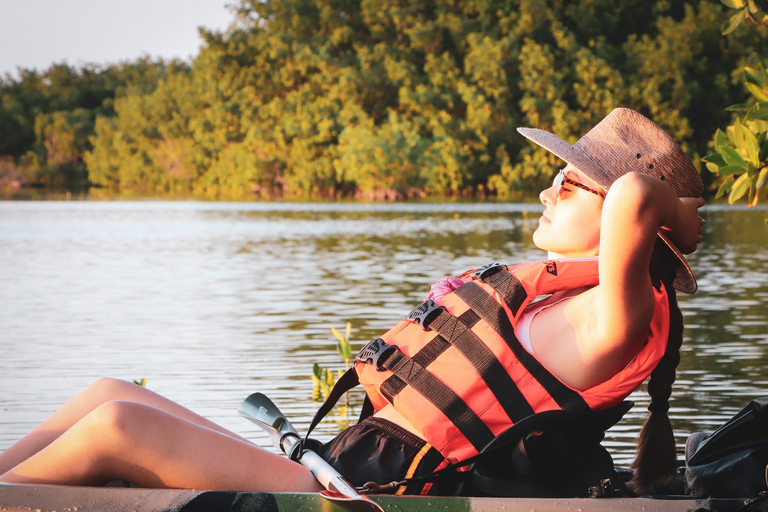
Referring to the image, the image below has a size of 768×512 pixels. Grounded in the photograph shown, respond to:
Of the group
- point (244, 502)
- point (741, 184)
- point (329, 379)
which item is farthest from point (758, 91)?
point (329, 379)

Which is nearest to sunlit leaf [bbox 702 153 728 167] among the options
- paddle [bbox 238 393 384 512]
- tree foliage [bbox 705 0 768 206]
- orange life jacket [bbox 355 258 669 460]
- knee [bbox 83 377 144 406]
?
tree foliage [bbox 705 0 768 206]

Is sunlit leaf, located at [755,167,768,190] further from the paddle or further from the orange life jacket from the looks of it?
the paddle

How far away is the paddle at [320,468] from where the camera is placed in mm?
2277

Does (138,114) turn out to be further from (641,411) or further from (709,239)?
(641,411)

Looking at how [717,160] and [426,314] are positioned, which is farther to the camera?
[717,160]

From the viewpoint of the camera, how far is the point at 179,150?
68625mm

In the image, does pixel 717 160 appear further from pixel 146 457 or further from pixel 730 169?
pixel 146 457

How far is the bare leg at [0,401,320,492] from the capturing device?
7.58 ft

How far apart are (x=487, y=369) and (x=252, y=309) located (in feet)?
28.2

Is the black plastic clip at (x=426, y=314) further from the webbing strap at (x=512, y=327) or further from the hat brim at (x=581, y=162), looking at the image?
the hat brim at (x=581, y=162)

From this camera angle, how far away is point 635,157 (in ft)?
8.25

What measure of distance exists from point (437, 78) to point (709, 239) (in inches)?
1139

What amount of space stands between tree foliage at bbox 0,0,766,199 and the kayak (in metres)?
41.4

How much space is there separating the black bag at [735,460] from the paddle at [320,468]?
2.84 ft
